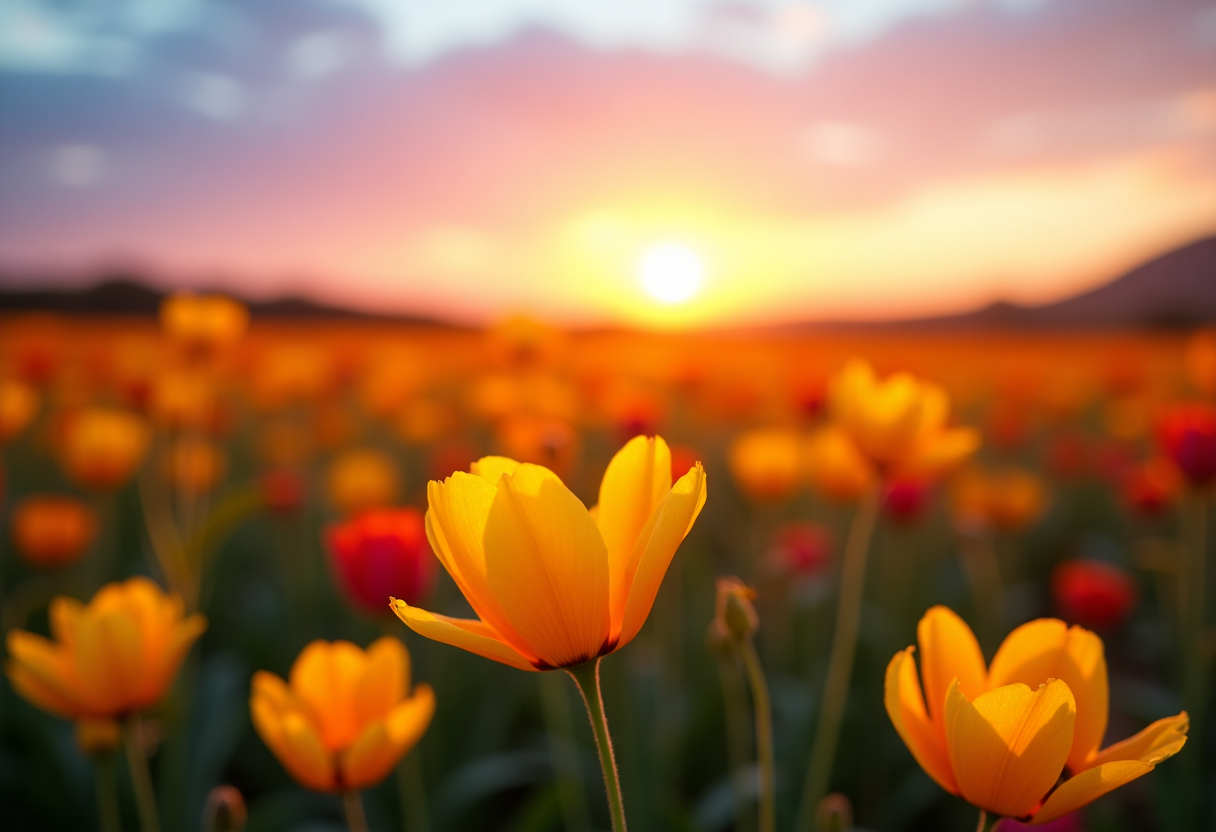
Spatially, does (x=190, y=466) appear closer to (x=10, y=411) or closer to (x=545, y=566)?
(x=10, y=411)

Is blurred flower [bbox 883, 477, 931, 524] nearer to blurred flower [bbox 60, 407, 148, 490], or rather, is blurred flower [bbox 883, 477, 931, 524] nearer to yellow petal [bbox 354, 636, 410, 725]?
yellow petal [bbox 354, 636, 410, 725]

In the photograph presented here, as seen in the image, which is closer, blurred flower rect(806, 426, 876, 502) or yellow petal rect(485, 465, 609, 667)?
yellow petal rect(485, 465, 609, 667)

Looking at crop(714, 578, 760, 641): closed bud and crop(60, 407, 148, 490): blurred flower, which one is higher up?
crop(60, 407, 148, 490): blurred flower

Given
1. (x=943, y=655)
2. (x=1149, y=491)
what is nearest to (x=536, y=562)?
(x=943, y=655)

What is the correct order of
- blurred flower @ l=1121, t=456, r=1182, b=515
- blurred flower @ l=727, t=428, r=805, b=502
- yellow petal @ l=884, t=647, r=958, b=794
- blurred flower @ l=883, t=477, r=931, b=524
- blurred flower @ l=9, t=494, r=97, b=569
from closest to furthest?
yellow petal @ l=884, t=647, r=958, b=794 < blurred flower @ l=1121, t=456, r=1182, b=515 < blurred flower @ l=9, t=494, r=97, b=569 < blurred flower @ l=727, t=428, r=805, b=502 < blurred flower @ l=883, t=477, r=931, b=524

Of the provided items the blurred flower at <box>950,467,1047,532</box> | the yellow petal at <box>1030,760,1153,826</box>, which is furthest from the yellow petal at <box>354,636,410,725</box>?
the blurred flower at <box>950,467,1047,532</box>

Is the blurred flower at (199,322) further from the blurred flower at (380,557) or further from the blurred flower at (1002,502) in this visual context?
the blurred flower at (1002,502)
